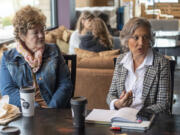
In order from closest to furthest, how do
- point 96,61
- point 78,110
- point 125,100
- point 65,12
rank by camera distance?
point 78,110 → point 125,100 → point 96,61 → point 65,12

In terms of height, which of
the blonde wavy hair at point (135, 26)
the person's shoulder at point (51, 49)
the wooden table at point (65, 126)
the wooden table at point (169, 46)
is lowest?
the wooden table at point (169, 46)

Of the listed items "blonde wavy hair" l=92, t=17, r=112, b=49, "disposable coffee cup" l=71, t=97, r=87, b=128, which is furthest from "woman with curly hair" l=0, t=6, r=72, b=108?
"blonde wavy hair" l=92, t=17, r=112, b=49

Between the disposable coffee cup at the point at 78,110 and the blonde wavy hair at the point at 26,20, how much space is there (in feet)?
3.03

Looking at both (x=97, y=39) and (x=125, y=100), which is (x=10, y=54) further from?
(x=97, y=39)

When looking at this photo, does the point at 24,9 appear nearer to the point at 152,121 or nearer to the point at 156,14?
the point at 152,121

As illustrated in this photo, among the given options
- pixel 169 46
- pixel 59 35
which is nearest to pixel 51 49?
pixel 169 46

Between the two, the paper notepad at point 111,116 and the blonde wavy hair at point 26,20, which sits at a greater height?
the blonde wavy hair at point 26,20

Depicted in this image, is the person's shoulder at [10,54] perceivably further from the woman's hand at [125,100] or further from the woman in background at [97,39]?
→ the woman in background at [97,39]

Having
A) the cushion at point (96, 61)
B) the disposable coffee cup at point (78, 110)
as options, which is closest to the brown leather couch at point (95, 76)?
the cushion at point (96, 61)

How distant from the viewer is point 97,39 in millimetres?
5094

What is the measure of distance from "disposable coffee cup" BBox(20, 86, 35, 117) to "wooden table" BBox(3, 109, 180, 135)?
0.04 metres

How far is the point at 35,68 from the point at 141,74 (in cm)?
75

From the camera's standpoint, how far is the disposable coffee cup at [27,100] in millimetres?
1929

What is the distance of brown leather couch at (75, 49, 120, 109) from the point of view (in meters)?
3.72
